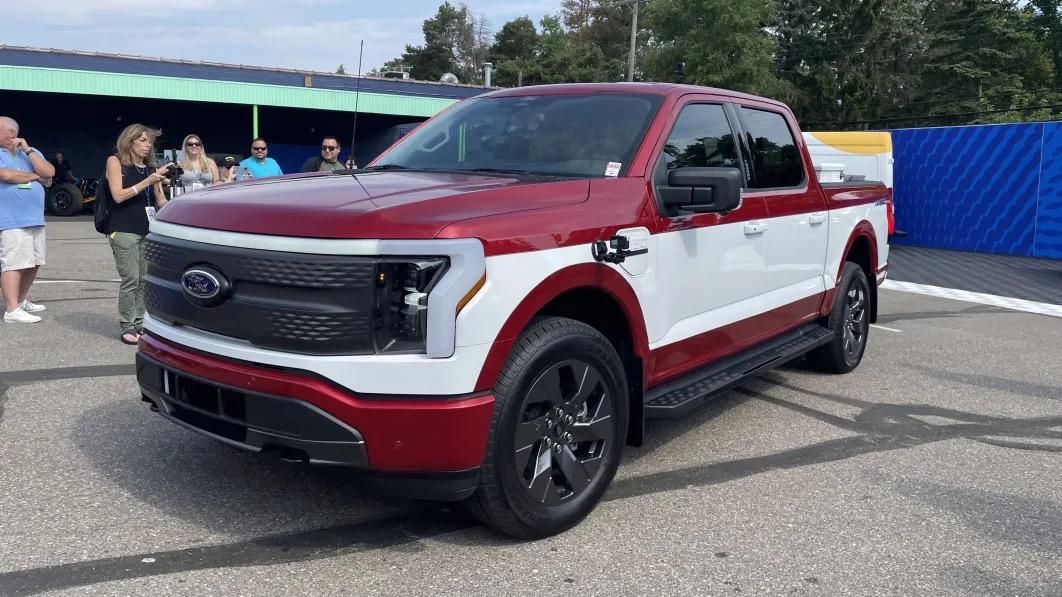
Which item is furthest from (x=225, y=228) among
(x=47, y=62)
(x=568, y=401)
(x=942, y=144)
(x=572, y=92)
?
(x=47, y=62)

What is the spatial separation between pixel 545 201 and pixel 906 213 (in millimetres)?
19737

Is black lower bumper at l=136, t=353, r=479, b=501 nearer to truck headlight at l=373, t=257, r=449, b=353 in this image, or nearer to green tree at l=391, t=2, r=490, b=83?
truck headlight at l=373, t=257, r=449, b=353

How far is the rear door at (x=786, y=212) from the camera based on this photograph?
5.00 metres

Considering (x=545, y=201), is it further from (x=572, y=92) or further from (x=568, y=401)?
(x=572, y=92)

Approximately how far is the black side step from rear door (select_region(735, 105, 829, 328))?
14 cm

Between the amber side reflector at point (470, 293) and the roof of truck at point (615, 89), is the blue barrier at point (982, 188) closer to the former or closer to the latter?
the roof of truck at point (615, 89)

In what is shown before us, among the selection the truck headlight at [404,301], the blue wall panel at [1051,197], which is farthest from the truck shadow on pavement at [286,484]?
the blue wall panel at [1051,197]

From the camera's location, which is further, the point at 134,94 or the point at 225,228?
the point at 134,94

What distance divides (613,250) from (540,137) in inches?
39.5

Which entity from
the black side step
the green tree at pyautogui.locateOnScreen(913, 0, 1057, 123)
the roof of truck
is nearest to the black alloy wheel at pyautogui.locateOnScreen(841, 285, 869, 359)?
the black side step

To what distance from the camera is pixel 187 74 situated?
101 feet

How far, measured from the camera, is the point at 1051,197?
17.4m

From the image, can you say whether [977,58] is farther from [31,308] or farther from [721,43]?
[31,308]

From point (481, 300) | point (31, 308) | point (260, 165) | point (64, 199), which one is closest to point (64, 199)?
point (64, 199)
